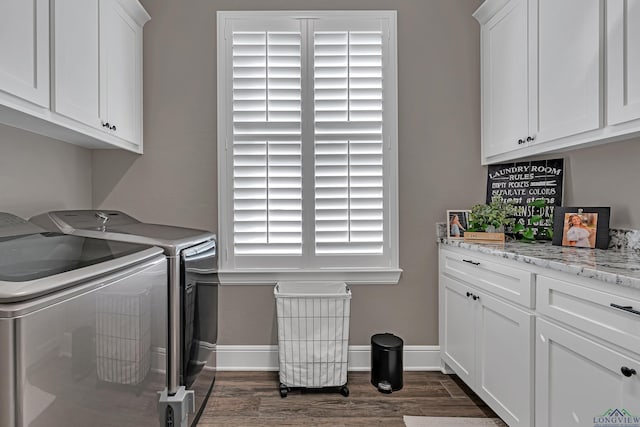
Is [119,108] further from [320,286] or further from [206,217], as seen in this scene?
[320,286]

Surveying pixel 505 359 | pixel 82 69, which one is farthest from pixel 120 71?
pixel 505 359

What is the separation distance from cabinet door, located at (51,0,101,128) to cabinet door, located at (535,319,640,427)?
7.52 ft

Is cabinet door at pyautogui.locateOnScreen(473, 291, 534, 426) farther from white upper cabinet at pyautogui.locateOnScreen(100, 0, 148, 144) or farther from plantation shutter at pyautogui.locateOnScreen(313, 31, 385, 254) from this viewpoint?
white upper cabinet at pyautogui.locateOnScreen(100, 0, 148, 144)

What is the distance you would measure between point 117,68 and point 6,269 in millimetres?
1617

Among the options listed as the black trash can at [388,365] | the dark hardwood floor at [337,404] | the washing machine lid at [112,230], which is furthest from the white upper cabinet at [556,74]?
the washing machine lid at [112,230]

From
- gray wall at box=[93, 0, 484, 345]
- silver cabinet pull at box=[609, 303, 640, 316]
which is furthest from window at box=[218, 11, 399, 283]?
silver cabinet pull at box=[609, 303, 640, 316]

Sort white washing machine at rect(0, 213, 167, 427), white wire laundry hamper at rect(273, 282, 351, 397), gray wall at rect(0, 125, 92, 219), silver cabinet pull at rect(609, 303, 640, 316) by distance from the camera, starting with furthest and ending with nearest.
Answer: white wire laundry hamper at rect(273, 282, 351, 397), gray wall at rect(0, 125, 92, 219), silver cabinet pull at rect(609, 303, 640, 316), white washing machine at rect(0, 213, 167, 427)

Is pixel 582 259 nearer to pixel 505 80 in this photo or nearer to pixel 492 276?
pixel 492 276

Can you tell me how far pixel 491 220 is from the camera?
7.47 feet

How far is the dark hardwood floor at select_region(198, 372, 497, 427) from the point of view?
197 cm

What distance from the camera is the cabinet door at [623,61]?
4.58ft

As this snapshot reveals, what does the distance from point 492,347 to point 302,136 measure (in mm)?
1720

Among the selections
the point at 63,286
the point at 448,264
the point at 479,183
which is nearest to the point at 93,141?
the point at 63,286

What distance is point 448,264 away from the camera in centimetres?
239
